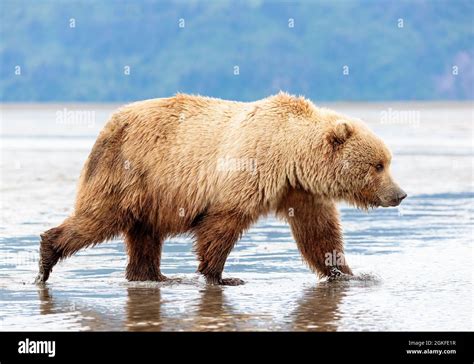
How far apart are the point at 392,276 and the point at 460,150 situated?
16.3 metres

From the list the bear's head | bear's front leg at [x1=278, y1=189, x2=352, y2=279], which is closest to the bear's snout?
the bear's head

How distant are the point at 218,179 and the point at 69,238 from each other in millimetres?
1211

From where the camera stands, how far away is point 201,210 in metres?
8.01

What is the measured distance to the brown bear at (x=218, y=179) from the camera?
25.7 ft

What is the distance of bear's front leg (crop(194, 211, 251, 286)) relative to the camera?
7.78 m

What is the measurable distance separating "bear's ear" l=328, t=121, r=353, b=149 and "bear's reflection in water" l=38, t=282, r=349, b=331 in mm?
1062

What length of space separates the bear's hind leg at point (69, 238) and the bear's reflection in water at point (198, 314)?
385 millimetres

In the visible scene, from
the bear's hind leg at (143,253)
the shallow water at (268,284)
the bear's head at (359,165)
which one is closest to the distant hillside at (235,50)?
the shallow water at (268,284)

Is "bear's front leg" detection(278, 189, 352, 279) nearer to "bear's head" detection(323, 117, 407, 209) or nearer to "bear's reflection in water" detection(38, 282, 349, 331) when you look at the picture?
"bear's head" detection(323, 117, 407, 209)

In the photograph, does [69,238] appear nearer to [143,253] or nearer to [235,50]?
[143,253]

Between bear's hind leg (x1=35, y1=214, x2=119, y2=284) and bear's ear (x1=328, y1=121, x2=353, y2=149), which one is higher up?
bear's ear (x1=328, y1=121, x2=353, y2=149)

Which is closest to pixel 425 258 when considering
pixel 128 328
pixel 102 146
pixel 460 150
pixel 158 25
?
pixel 102 146

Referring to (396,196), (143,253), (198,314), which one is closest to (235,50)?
(143,253)

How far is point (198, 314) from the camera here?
22.3 ft
